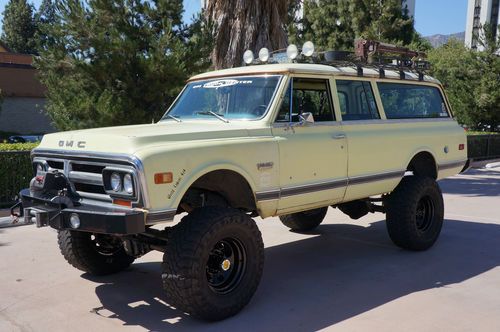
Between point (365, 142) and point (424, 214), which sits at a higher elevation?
point (365, 142)

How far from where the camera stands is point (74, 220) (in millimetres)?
4160

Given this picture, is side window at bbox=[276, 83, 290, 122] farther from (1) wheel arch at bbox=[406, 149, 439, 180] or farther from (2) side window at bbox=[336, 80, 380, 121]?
(1) wheel arch at bbox=[406, 149, 439, 180]

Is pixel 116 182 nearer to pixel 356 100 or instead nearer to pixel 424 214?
pixel 356 100

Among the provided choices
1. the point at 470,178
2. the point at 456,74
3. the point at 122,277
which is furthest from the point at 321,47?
the point at 122,277

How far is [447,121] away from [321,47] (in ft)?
43.5

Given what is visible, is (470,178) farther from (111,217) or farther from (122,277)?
(111,217)

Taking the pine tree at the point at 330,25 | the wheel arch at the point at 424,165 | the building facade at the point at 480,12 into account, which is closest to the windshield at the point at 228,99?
the wheel arch at the point at 424,165

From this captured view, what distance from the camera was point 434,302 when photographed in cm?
485

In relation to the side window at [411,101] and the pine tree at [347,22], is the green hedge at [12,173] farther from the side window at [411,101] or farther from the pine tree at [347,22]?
A: the pine tree at [347,22]

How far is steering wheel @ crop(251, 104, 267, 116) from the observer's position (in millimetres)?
5098

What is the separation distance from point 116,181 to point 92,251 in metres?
1.68

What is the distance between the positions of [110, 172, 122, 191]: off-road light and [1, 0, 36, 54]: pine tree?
52.1 m

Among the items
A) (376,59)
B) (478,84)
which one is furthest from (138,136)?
(478,84)

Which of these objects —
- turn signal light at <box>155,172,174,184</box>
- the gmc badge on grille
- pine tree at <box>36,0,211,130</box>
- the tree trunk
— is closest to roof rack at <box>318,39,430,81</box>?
turn signal light at <box>155,172,174,184</box>
